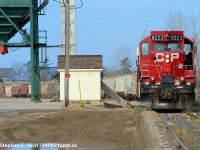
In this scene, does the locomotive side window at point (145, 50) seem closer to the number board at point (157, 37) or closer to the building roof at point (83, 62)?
the number board at point (157, 37)

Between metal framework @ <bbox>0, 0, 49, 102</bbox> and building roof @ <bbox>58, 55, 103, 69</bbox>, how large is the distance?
8.02ft

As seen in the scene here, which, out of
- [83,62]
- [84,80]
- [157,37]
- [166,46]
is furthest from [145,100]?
[83,62]

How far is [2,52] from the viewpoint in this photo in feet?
121

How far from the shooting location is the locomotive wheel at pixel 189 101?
76.5 ft

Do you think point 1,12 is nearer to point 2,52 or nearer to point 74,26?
point 2,52

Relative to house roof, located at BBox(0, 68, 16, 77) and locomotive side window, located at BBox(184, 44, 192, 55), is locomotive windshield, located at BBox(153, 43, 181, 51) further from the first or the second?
house roof, located at BBox(0, 68, 16, 77)

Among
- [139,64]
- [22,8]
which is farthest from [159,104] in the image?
[22,8]

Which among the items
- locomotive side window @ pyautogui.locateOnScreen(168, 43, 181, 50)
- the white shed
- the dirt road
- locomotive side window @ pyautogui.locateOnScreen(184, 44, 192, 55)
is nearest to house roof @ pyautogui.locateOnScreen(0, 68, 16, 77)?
the white shed

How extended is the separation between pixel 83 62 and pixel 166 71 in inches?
571

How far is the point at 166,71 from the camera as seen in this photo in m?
23.8

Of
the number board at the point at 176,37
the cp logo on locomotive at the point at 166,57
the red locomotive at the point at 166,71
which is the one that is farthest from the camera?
the number board at the point at 176,37

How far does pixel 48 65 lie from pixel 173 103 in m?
18.8

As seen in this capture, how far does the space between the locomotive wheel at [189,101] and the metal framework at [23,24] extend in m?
17.4

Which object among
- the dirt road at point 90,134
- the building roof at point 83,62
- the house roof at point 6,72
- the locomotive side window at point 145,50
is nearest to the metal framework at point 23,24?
the building roof at point 83,62
